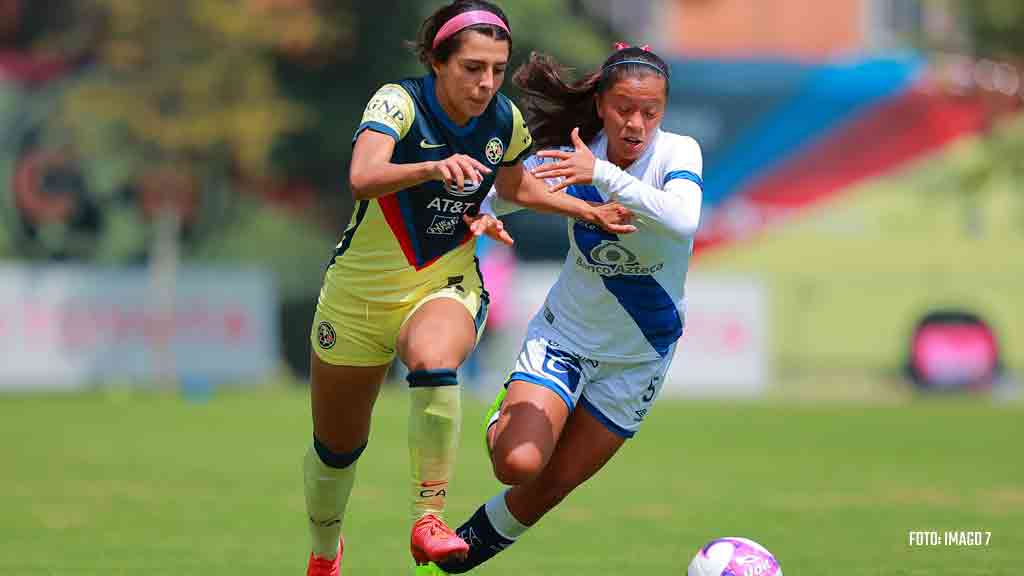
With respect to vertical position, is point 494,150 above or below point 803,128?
below

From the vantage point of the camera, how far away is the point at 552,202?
6.86 m

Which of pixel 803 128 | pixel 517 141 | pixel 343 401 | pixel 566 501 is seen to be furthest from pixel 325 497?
pixel 803 128

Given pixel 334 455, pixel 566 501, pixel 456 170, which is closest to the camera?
pixel 456 170

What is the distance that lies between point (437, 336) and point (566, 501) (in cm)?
552

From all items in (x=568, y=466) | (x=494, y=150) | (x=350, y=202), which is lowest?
(x=568, y=466)

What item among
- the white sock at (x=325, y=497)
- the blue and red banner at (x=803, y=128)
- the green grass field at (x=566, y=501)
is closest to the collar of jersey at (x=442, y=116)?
the white sock at (x=325, y=497)

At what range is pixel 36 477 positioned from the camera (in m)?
12.8

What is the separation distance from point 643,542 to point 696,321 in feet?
46.3

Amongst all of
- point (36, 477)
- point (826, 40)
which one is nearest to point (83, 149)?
point (36, 477)

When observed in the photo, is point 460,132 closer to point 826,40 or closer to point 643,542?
point 643,542

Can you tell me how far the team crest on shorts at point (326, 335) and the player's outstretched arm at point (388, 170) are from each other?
2.37ft

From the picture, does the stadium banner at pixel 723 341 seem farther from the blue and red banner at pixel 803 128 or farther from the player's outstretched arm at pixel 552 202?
the player's outstretched arm at pixel 552 202

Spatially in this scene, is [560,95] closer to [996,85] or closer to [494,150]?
[494,150]

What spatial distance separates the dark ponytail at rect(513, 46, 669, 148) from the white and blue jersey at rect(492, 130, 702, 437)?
12 cm
